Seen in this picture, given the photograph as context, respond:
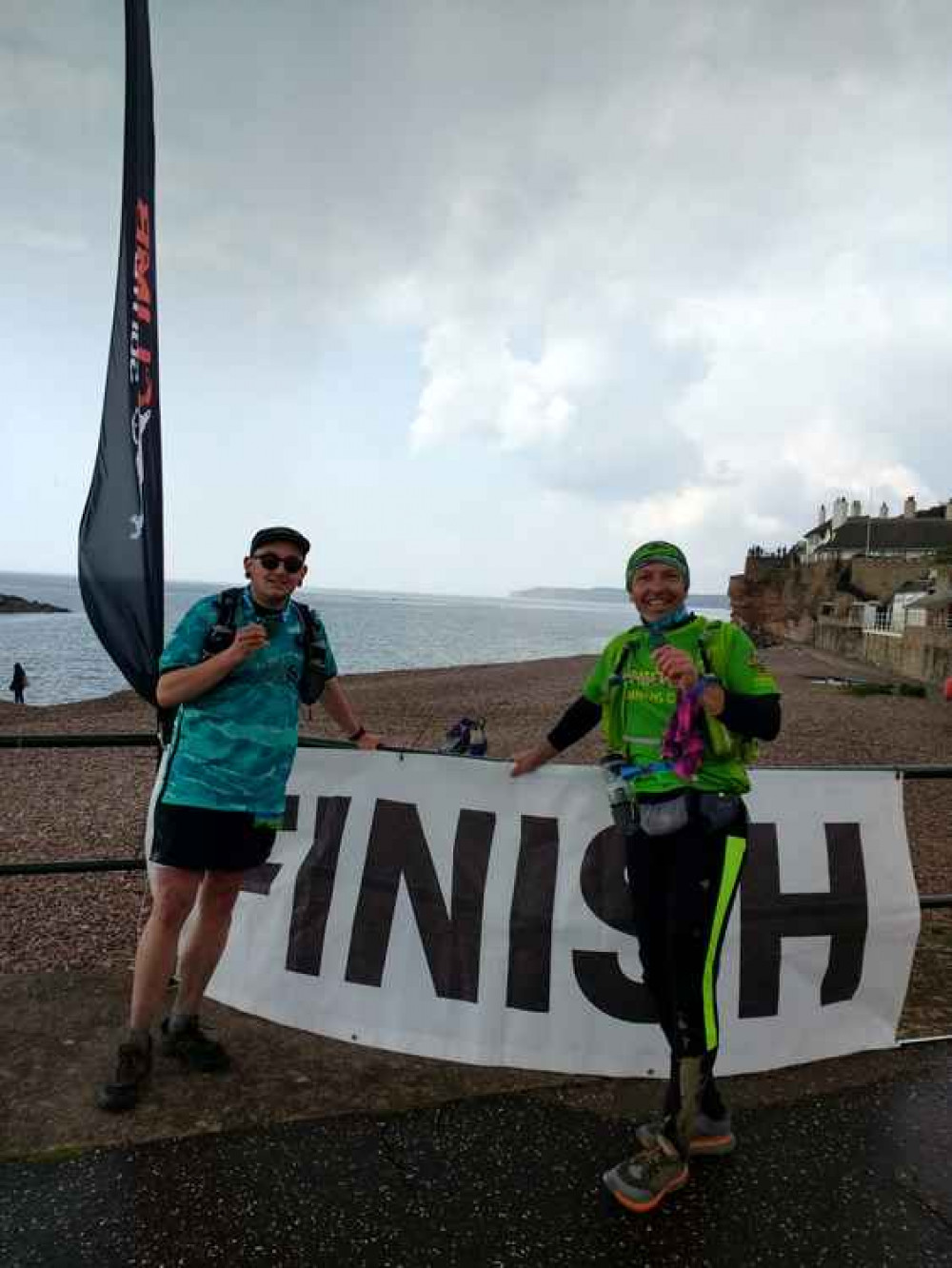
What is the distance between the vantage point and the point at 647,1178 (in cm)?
247

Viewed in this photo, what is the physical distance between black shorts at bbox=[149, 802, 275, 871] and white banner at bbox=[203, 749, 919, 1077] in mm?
644

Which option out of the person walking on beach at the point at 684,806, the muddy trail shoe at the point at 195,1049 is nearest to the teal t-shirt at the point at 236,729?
the muddy trail shoe at the point at 195,1049

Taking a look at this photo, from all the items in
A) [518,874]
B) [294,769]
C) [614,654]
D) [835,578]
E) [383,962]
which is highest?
[835,578]

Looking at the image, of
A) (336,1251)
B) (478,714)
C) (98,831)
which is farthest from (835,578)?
(336,1251)

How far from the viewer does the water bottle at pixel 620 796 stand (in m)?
2.89

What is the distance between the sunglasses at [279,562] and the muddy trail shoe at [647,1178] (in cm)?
243

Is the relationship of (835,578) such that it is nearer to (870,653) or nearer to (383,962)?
(870,653)

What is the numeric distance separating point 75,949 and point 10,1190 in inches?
138

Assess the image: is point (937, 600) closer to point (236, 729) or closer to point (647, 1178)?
point (647, 1178)

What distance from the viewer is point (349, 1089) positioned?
3020 millimetres

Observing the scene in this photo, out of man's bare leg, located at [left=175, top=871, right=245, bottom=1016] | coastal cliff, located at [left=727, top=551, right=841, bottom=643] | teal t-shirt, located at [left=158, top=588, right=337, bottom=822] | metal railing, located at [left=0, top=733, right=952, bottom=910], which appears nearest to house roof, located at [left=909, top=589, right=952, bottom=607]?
coastal cliff, located at [left=727, top=551, right=841, bottom=643]

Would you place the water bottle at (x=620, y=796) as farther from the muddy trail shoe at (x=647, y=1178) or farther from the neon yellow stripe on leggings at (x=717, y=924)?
the muddy trail shoe at (x=647, y=1178)

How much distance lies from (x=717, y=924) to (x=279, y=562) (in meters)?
2.15

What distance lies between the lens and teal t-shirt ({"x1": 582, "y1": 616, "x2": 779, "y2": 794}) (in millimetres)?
2764
